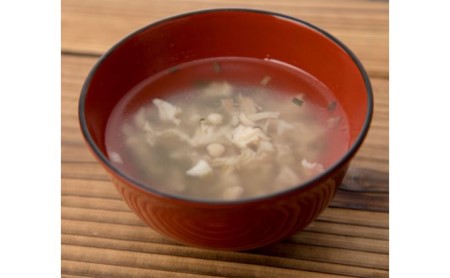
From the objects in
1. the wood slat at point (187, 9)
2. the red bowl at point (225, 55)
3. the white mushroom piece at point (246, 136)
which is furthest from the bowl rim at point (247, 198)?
the wood slat at point (187, 9)

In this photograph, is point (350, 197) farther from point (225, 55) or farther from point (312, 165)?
point (225, 55)

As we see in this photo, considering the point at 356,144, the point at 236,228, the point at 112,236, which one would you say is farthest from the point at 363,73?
Answer: the point at 112,236

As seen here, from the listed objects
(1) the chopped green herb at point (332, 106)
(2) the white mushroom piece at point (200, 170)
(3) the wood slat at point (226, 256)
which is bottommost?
(3) the wood slat at point (226, 256)

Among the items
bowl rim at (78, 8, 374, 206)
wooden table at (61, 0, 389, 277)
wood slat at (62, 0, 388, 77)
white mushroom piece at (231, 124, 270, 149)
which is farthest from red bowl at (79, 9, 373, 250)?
wood slat at (62, 0, 388, 77)

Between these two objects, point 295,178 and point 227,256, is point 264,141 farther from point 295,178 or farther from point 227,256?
point 227,256

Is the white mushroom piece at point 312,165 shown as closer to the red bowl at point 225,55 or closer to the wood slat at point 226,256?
the red bowl at point 225,55

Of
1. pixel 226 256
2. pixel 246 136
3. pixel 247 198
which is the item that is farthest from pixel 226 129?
pixel 247 198

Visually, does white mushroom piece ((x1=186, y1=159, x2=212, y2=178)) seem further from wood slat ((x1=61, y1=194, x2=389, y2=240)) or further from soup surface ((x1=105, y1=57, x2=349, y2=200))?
wood slat ((x1=61, y1=194, x2=389, y2=240))
